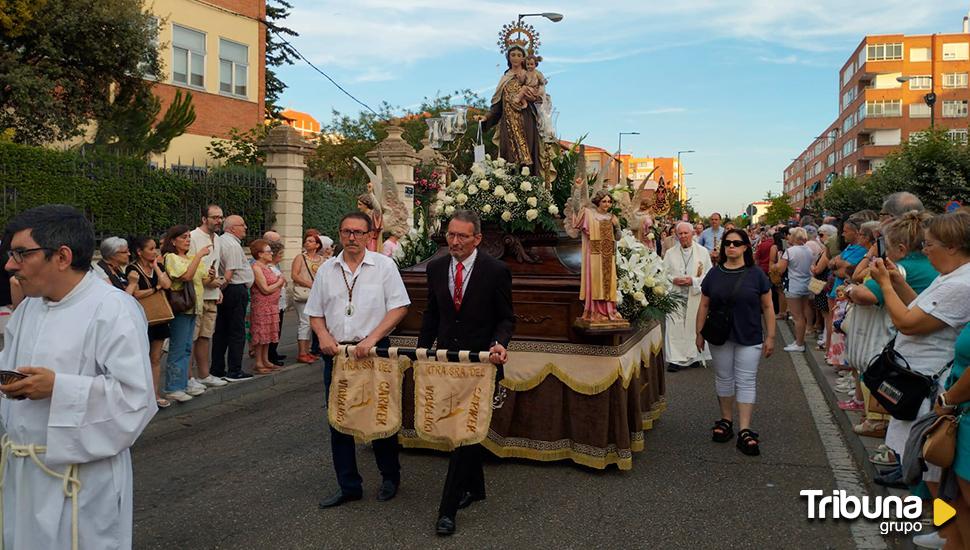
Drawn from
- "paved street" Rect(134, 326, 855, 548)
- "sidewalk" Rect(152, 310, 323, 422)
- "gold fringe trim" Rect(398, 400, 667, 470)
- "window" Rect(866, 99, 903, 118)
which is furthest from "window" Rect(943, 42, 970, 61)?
"gold fringe trim" Rect(398, 400, 667, 470)

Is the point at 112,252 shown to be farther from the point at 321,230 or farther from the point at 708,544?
the point at 321,230

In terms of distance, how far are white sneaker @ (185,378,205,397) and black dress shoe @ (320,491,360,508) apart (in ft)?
12.3

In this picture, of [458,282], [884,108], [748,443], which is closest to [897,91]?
[884,108]

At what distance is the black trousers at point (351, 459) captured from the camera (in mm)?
5211

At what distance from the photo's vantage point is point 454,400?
4859mm

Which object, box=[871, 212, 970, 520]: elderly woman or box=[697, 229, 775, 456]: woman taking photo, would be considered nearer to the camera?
box=[871, 212, 970, 520]: elderly woman

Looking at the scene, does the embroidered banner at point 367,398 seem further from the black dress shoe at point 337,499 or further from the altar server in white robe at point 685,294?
the altar server in white robe at point 685,294

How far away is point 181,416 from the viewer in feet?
26.2

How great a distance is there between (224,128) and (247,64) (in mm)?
2516

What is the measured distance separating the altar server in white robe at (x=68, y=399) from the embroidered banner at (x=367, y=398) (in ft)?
6.93

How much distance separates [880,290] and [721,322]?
5.00 feet

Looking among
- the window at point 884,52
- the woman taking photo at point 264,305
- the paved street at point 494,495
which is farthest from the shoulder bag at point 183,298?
the window at point 884,52

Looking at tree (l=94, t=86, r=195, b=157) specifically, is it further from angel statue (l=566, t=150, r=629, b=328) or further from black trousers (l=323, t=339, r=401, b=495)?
black trousers (l=323, t=339, r=401, b=495)

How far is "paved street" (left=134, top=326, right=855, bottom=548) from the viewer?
4711 mm
